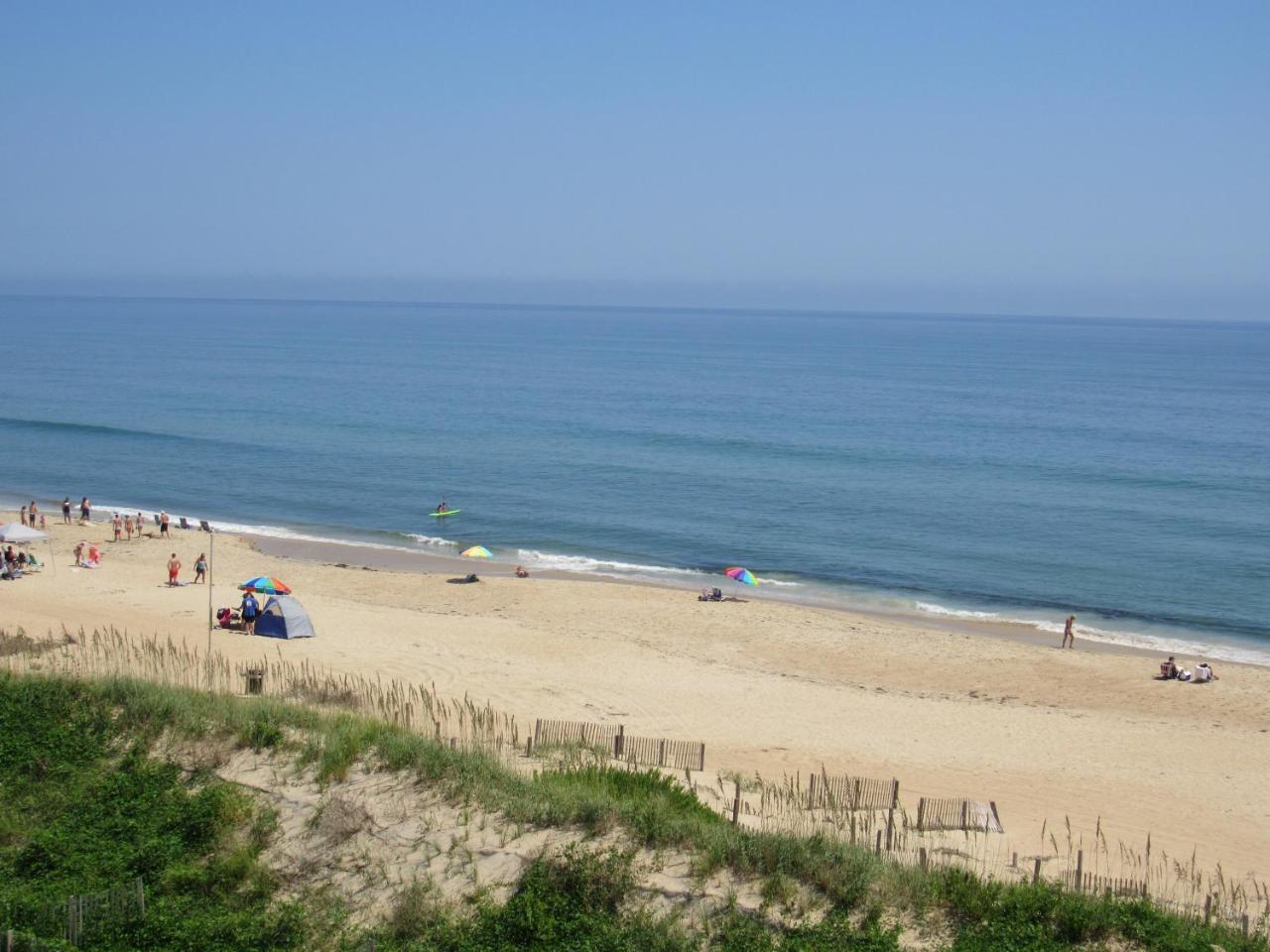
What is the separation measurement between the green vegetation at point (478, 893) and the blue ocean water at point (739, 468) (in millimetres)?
22313

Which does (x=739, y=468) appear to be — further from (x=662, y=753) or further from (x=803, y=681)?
(x=662, y=753)

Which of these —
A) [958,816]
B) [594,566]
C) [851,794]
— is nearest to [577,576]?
[594,566]

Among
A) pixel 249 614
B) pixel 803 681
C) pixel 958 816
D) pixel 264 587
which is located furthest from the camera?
pixel 264 587

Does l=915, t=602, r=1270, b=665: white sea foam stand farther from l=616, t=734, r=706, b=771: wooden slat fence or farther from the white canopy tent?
the white canopy tent

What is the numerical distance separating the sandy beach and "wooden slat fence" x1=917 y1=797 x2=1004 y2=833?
0.56 m

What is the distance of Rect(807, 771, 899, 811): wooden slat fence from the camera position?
14.9m

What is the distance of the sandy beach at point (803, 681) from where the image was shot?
1864cm

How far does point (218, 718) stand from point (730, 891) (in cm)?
737

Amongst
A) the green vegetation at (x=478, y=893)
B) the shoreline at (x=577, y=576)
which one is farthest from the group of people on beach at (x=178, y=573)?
the green vegetation at (x=478, y=893)

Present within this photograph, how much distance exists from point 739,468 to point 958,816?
1467 inches

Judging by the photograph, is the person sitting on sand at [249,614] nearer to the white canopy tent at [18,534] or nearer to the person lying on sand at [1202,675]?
the white canopy tent at [18,534]

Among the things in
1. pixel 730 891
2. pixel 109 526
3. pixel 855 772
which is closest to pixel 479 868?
pixel 730 891

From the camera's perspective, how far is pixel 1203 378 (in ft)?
326

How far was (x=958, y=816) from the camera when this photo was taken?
1521 cm
